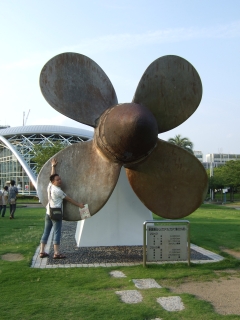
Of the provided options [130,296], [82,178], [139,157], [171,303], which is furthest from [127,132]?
[171,303]

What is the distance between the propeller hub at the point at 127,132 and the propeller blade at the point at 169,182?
13.8 inches

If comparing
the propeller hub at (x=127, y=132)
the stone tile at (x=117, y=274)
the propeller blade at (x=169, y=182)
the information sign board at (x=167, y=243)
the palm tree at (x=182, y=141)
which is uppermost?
the palm tree at (x=182, y=141)

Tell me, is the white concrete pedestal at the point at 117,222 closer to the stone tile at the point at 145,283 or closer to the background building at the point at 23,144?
the stone tile at the point at 145,283

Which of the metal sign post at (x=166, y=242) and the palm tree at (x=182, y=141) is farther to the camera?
the palm tree at (x=182, y=141)

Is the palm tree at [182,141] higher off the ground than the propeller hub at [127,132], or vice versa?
the palm tree at [182,141]

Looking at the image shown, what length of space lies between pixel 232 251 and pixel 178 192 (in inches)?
82.8

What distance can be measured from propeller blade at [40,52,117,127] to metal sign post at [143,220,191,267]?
1.71 meters

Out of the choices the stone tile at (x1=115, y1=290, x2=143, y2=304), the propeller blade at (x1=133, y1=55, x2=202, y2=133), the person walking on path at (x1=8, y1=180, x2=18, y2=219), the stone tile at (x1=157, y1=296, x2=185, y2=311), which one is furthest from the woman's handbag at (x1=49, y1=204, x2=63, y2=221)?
the person walking on path at (x1=8, y1=180, x2=18, y2=219)

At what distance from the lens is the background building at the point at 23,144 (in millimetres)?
37906

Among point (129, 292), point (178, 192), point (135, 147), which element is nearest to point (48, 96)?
point (135, 147)

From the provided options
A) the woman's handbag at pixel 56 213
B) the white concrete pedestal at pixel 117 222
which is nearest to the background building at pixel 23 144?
the white concrete pedestal at pixel 117 222

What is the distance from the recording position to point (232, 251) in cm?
671

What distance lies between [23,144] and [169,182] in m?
37.9

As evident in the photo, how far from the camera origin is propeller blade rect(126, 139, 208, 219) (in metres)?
5.35
